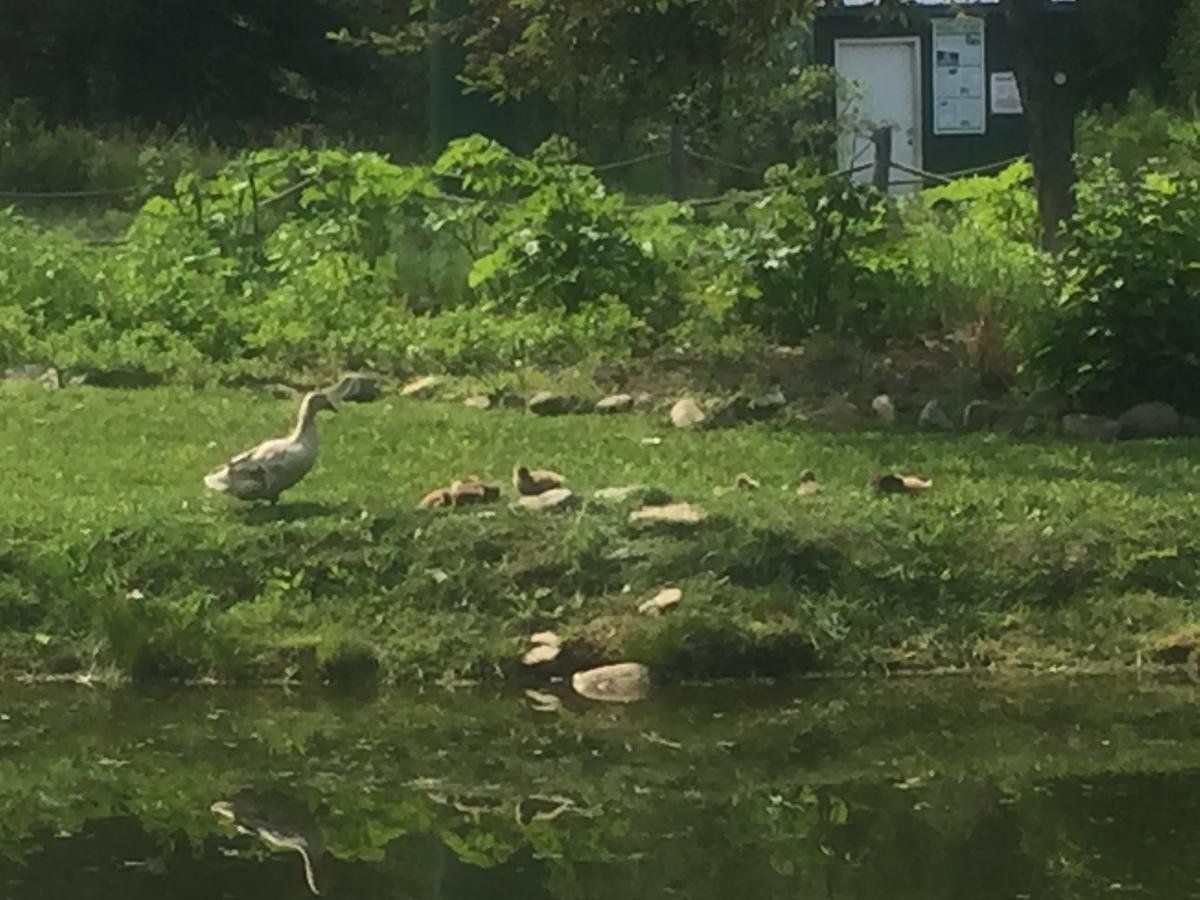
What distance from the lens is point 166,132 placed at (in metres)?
33.0

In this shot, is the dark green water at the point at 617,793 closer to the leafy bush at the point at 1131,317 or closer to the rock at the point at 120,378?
the leafy bush at the point at 1131,317

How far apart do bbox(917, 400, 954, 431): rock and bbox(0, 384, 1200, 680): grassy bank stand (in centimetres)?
242

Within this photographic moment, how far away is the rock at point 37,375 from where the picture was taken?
1372 centimetres

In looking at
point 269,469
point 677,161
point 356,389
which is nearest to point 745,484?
point 269,469

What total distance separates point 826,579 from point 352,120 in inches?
1069

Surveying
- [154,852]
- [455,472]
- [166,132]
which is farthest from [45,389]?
[166,132]

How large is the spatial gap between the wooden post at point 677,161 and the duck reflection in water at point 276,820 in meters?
15.4

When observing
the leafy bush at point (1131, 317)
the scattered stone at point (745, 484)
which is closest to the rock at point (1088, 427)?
the leafy bush at point (1131, 317)

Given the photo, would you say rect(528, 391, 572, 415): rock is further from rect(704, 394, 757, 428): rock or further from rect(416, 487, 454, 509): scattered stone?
rect(416, 487, 454, 509): scattered stone

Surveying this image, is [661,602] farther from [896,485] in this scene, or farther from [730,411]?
[730,411]

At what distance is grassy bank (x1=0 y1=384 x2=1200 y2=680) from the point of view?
9.05 m

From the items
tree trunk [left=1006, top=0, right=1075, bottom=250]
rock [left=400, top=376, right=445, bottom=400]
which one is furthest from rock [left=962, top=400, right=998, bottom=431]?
rock [left=400, top=376, right=445, bottom=400]

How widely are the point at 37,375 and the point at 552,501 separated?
5224 mm

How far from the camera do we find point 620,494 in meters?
9.95
